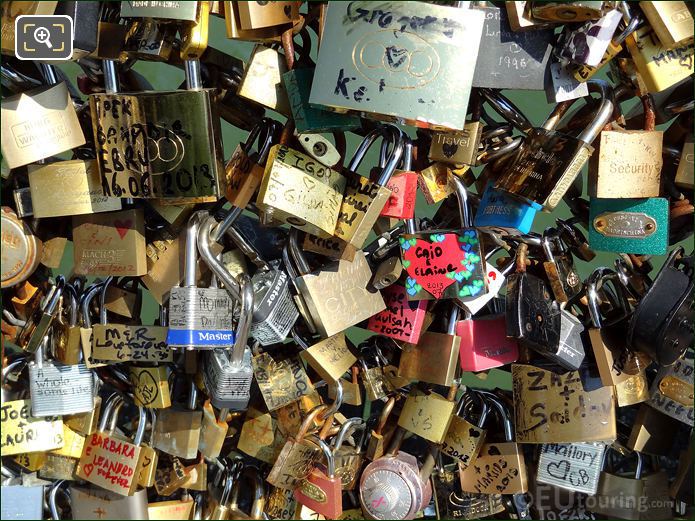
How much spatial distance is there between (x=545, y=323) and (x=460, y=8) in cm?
67

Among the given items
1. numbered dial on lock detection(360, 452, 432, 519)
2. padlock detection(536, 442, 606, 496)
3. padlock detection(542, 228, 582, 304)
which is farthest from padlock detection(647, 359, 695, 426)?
numbered dial on lock detection(360, 452, 432, 519)

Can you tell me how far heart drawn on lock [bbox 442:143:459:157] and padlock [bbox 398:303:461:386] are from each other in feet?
1.18

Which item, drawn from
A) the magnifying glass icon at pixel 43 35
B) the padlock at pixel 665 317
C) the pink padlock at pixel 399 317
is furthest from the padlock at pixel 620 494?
the magnifying glass icon at pixel 43 35

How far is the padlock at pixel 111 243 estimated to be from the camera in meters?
1.84

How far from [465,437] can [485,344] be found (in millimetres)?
257

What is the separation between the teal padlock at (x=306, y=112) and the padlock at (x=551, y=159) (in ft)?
1.13

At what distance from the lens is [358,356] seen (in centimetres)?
203

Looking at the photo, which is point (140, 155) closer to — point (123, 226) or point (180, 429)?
point (123, 226)

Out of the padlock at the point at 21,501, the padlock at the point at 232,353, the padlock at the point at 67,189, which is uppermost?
the padlock at the point at 67,189

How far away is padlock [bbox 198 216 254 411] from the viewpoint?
1797 mm

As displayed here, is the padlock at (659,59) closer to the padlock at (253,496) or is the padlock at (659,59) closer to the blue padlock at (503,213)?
the blue padlock at (503,213)

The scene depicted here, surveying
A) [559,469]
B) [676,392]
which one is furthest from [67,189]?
[676,392]

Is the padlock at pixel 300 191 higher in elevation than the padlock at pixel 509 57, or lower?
lower

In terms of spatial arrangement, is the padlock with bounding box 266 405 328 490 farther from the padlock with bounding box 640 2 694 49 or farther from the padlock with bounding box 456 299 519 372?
the padlock with bounding box 640 2 694 49
